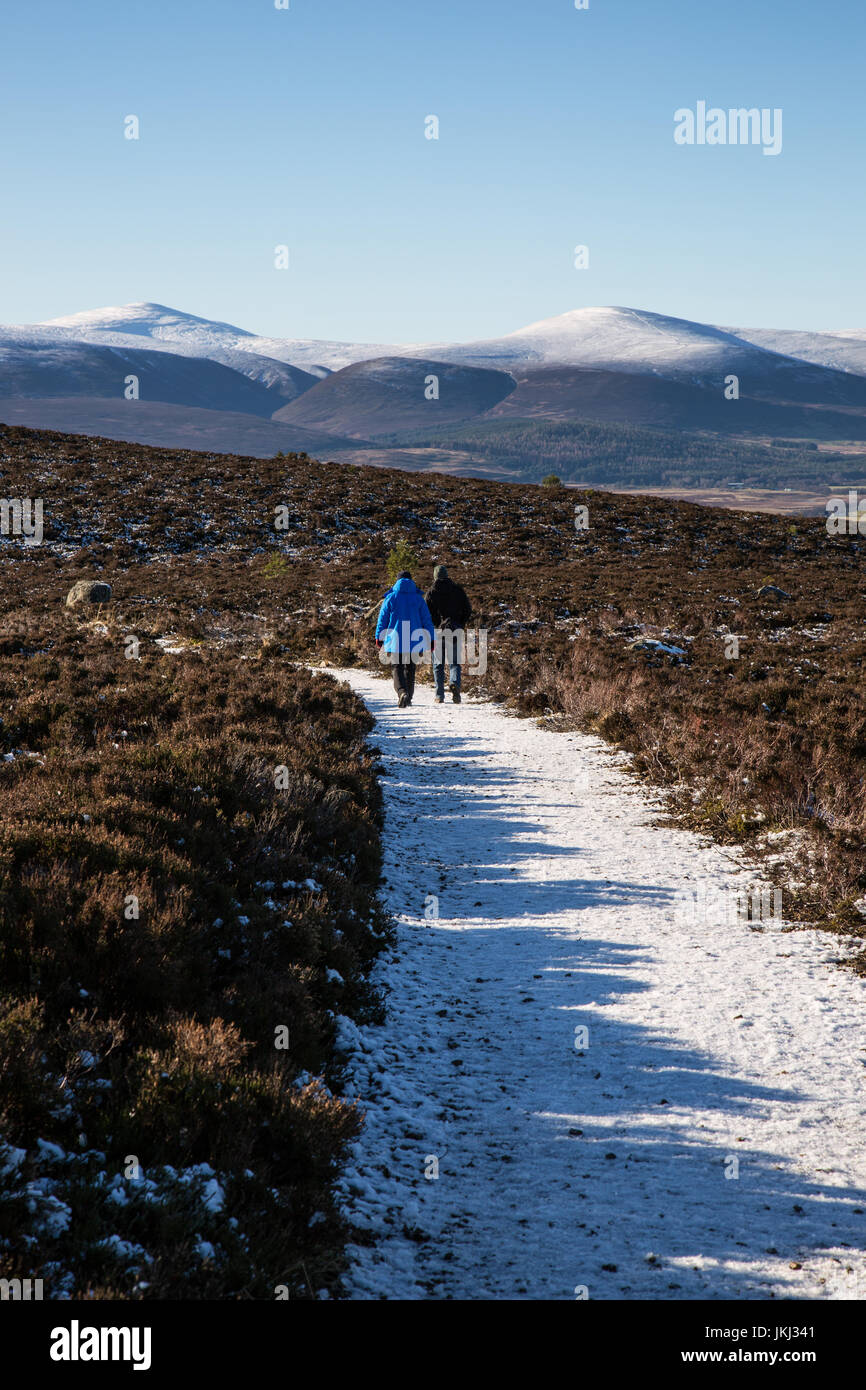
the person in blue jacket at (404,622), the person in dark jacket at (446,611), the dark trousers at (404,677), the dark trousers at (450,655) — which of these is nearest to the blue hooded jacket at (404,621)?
the person in blue jacket at (404,622)

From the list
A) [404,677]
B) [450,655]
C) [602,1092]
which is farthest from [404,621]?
[602,1092]

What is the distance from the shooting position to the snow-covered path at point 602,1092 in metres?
3.76

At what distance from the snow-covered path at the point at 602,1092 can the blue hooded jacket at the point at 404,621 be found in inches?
265

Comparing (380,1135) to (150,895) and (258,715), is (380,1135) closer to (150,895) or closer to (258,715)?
(150,895)

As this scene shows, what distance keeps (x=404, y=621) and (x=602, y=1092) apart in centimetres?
1100

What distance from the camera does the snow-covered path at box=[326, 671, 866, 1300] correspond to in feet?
12.3

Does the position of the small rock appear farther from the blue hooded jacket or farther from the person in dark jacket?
the blue hooded jacket

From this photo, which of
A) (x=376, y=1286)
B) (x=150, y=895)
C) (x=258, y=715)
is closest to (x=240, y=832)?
(x=150, y=895)

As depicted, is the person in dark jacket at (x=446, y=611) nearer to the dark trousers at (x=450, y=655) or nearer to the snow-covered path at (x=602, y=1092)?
the dark trousers at (x=450, y=655)

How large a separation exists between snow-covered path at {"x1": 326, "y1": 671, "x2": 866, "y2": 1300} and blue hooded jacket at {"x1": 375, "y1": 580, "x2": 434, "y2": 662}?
6736mm

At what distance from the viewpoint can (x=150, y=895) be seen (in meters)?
5.51

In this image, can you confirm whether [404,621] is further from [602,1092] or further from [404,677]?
[602,1092]
